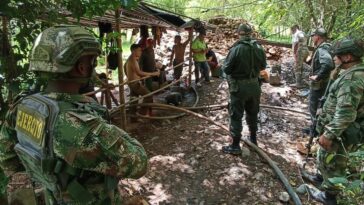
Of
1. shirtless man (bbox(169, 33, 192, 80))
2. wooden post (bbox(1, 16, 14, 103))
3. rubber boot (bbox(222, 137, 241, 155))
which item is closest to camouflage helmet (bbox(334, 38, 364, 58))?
rubber boot (bbox(222, 137, 241, 155))

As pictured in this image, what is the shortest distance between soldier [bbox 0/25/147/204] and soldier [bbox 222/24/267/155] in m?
3.38

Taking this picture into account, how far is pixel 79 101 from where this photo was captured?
195cm

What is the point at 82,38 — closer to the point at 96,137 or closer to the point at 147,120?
the point at 96,137

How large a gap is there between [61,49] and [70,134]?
19.3 inches

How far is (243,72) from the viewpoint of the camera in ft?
16.8

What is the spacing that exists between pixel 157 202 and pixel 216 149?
70.4 inches

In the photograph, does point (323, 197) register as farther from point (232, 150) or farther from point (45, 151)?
point (45, 151)

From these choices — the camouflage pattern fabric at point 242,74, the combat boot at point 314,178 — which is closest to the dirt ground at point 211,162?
the combat boot at point 314,178

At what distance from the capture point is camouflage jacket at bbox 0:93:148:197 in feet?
5.75

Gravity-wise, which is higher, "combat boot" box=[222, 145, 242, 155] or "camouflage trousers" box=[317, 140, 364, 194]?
"camouflage trousers" box=[317, 140, 364, 194]

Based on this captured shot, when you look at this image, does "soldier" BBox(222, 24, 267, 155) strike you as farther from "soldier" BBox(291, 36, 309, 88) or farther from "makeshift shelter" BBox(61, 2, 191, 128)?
"soldier" BBox(291, 36, 309, 88)

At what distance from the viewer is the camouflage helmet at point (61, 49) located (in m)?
1.85

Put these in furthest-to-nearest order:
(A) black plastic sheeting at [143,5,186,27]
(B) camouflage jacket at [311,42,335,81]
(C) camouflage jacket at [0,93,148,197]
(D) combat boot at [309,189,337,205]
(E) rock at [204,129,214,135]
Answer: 1. (A) black plastic sheeting at [143,5,186,27]
2. (E) rock at [204,129,214,135]
3. (B) camouflage jacket at [311,42,335,81]
4. (D) combat boot at [309,189,337,205]
5. (C) camouflage jacket at [0,93,148,197]

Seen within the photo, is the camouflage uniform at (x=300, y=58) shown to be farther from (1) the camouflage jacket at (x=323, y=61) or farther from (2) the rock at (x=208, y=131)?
(2) the rock at (x=208, y=131)
